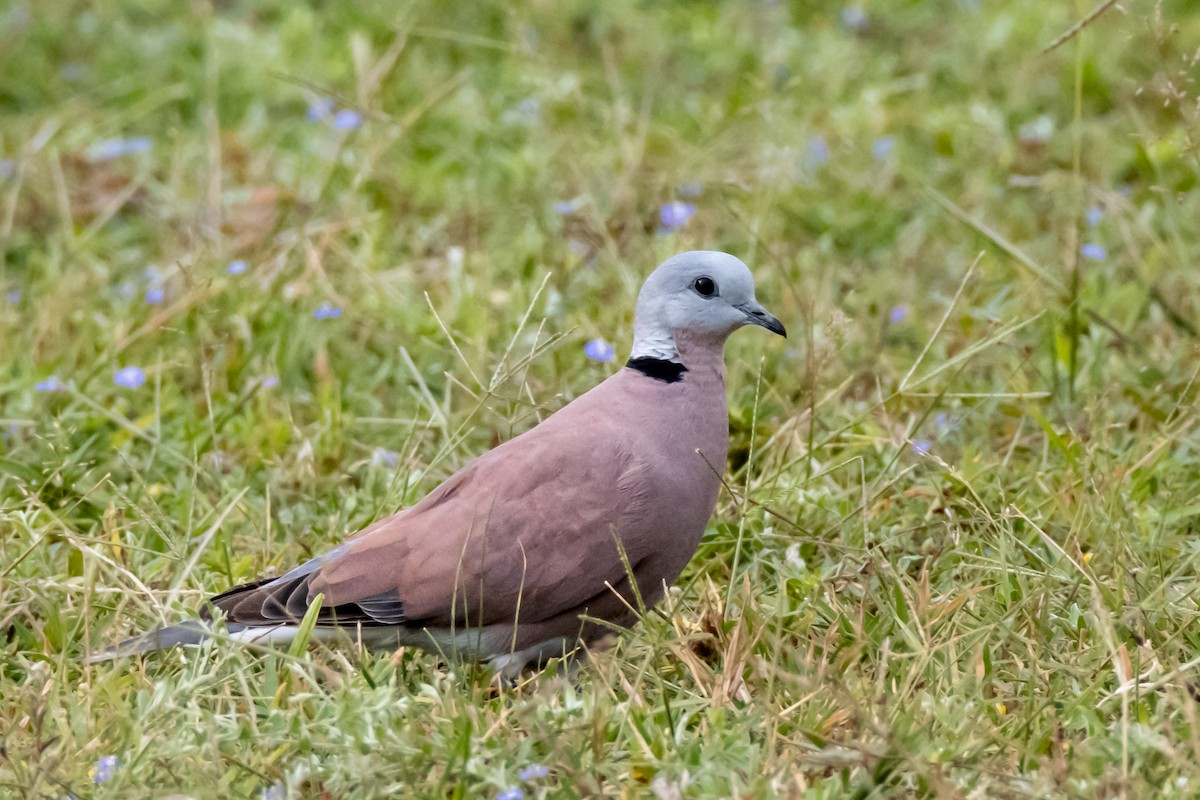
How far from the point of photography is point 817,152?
6.13 metres

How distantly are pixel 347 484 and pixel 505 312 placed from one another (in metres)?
1.01

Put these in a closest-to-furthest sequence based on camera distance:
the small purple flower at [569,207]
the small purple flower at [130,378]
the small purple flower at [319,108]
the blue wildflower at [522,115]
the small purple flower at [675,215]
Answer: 1. the small purple flower at [130,378]
2. the small purple flower at [675,215]
3. the small purple flower at [569,207]
4. the blue wildflower at [522,115]
5. the small purple flower at [319,108]

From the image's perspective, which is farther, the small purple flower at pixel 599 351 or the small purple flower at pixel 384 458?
the small purple flower at pixel 599 351

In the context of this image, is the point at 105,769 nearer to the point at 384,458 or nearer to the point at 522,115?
the point at 384,458

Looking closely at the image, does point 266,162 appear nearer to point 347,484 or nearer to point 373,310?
point 373,310

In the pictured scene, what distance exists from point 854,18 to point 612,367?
347 cm

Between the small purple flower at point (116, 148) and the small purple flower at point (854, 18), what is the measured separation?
323cm

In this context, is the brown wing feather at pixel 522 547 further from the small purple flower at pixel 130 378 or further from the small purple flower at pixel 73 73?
the small purple flower at pixel 73 73

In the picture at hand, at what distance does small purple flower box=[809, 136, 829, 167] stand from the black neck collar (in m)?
2.74

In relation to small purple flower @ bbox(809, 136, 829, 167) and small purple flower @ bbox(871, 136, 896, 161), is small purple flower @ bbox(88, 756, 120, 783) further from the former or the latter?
small purple flower @ bbox(871, 136, 896, 161)

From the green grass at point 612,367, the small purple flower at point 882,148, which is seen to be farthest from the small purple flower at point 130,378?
the small purple flower at point 882,148

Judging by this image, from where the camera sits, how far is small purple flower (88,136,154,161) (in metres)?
6.27

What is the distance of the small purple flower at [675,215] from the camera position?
204 inches

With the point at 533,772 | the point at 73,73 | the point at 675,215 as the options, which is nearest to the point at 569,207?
the point at 675,215
